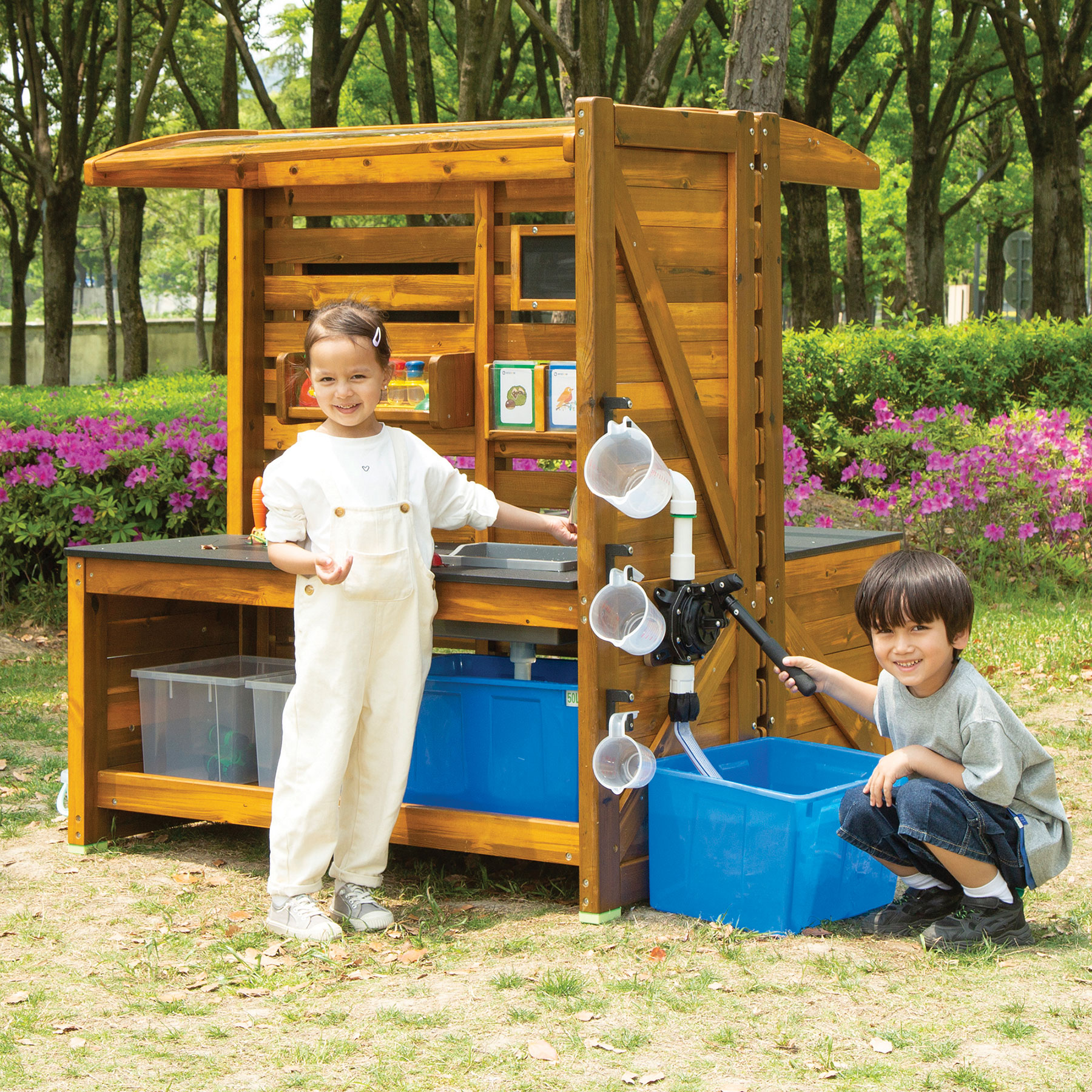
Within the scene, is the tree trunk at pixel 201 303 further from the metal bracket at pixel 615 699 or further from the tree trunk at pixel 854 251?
the metal bracket at pixel 615 699

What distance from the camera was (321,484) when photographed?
169 inches

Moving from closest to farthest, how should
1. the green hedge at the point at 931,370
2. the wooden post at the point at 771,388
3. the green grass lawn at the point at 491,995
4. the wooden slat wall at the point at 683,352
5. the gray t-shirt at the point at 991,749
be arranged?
the green grass lawn at the point at 491,995 → the gray t-shirt at the point at 991,749 → the wooden slat wall at the point at 683,352 → the wooden post at the point at 771,388 → the green hedge at the point at 931,370

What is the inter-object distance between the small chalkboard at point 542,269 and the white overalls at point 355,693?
1264mm

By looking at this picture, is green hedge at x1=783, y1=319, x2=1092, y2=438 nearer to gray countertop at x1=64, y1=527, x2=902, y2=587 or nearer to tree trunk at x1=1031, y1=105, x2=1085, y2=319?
tree trunk at x1=1031, y1=105, x2=1085, y2=319

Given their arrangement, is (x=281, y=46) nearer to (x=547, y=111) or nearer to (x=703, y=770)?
(x=547, y=111)

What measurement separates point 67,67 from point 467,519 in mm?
17610

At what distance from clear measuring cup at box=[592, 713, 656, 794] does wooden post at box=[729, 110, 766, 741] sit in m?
0.66

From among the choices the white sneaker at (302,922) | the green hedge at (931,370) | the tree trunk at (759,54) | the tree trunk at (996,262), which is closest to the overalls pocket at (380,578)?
the white sneaker at (302,922)

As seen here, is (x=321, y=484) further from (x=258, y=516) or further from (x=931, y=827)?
(x=931, y=827)

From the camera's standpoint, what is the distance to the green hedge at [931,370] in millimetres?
11945

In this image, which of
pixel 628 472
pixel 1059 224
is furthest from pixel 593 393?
pixel 1059 224

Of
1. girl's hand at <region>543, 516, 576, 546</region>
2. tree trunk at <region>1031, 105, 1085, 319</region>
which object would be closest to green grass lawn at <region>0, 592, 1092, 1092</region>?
girl's hand at <region>543, 516, 576, 546</region>

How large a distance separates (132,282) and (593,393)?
1713 centimetres

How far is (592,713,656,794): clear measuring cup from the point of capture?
13.9 feet
